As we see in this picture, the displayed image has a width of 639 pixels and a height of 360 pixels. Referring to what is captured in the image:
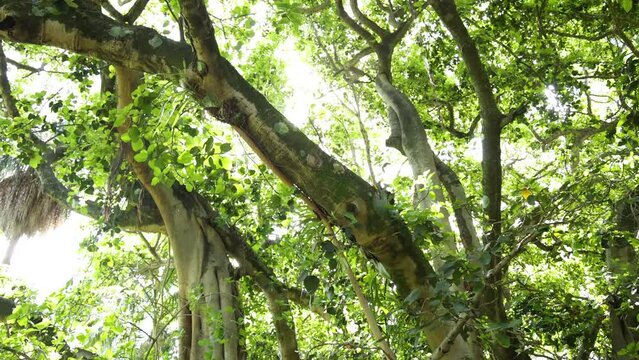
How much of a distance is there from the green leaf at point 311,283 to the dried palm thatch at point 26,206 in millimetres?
4724

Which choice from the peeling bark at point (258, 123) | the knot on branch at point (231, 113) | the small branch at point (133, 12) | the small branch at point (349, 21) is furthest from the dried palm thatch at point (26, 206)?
the knot on branch at point (231, 113)

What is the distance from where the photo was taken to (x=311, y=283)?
2623 millimetres

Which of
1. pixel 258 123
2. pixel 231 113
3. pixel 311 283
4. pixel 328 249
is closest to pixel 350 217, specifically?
pixel 328 249

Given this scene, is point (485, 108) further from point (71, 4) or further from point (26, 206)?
point (26, 206)

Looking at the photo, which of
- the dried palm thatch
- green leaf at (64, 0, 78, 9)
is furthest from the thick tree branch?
the dried palm thatch

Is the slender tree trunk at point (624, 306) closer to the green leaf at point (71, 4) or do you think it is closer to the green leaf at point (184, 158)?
the green leaf at point (184, 158)

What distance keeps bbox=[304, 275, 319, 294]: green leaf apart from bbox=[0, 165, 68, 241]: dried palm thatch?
472cm

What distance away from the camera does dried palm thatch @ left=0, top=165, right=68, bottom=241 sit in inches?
255

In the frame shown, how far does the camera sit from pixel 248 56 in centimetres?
667

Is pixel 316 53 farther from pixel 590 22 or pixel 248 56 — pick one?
pixel 590 22

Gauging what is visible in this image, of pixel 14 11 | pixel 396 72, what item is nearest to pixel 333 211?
pixel 14 11

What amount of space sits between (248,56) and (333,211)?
426 centimetres

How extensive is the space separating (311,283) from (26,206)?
16.6 ft

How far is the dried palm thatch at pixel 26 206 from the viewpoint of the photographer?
6469 mm
